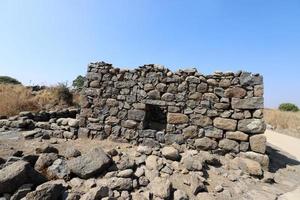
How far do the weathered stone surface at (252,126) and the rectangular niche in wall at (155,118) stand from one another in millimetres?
2058

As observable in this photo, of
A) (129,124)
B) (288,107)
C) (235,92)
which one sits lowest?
(129,124)

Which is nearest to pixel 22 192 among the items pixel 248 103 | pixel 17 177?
pixel 17 177

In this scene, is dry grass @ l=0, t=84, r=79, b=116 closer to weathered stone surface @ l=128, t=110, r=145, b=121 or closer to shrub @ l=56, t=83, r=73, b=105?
shrub @ l=56, t=83, r=73, b=105

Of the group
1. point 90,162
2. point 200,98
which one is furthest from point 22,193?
point 200,98

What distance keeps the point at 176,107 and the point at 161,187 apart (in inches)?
105

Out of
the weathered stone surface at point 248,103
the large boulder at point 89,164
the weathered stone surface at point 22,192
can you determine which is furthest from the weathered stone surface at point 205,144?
the weathered stone surface at point 22,192

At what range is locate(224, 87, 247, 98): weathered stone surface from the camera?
6168 millimetres

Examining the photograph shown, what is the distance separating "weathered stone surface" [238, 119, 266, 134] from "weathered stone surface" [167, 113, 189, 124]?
1320 millimetres

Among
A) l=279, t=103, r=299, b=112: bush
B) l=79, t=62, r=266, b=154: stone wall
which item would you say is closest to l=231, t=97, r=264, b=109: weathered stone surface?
l=79, t=62, r=266, b=154: stone wall

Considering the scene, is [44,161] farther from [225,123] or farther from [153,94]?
[225,123]

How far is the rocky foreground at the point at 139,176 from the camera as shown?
3.96 m

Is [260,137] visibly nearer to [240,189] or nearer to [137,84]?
[240,189]

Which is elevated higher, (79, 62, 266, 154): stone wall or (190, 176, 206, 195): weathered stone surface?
(79, 62, 266, 154): stone wall

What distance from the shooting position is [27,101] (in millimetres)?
12078
